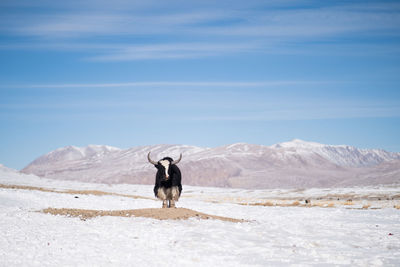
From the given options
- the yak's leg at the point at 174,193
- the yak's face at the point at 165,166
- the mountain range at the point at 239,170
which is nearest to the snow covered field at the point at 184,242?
the yak's face at the point at 165,166

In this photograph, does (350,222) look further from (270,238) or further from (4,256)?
(4,256)

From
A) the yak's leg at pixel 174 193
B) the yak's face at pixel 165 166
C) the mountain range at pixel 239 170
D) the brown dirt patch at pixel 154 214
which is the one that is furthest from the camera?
the mountain range at pixel 239 170

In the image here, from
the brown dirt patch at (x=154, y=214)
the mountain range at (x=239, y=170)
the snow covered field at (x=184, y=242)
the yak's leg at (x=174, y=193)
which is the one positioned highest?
the mountain range at (x=239, y=170)

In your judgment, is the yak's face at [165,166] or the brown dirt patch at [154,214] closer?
the brown dirt patch at [154,214]

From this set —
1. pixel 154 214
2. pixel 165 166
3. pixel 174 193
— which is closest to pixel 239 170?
pixel 174 193

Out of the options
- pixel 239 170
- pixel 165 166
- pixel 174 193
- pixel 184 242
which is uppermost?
pixel 239 170

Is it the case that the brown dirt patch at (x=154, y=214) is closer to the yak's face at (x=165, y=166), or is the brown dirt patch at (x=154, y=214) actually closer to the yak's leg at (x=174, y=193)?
the yak's face at (x=165, y=166)

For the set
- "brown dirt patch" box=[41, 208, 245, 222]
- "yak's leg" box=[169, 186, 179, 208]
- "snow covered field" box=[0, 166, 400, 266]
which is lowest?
"snow covered field" box=[0, 166, 400, 266]

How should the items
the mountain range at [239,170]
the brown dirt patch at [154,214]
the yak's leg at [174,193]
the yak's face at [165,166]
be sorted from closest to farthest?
the brown dirt patch at [154,214], the yak's face at [165,166], the yak's leg at [174,193], the mountain range at [239,170]

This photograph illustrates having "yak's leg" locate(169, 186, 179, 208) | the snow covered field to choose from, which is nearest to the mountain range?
"yak's leg" locate(169, 186, 179, 208)

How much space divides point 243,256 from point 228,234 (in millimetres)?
2159

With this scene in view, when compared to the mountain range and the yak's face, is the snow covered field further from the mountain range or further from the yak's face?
the mountain range

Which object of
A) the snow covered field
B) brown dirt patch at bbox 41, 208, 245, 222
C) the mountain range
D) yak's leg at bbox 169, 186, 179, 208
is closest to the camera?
the snow covered field

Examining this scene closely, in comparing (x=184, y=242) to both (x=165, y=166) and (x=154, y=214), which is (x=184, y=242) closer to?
(x=154, y=214)
